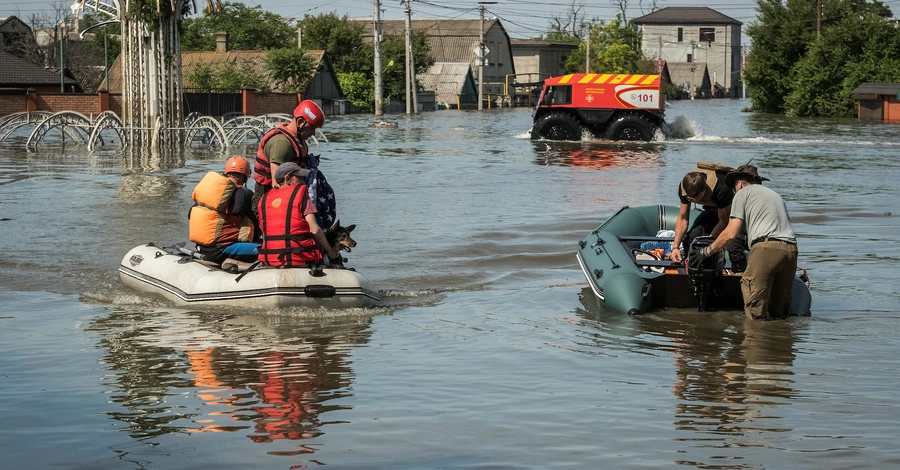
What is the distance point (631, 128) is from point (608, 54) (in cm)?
6439

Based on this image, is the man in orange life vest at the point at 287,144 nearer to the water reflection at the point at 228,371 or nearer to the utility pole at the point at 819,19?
the water reflection at the point at 228,371

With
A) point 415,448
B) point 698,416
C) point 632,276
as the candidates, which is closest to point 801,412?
point 698,416

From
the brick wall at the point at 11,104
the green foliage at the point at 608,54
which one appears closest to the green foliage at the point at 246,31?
the green foliage at the point at 608,54

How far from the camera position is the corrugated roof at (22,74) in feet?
177

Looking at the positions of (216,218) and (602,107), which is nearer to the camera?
(216,218)

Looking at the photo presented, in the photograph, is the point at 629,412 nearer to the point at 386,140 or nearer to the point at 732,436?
the point at 732,436

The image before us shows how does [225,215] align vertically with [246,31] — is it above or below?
below

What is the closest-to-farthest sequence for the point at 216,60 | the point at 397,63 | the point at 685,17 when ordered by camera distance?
the point at 216,60
the point at 397,63
the point at 685,17

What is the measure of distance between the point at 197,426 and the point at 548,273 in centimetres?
651

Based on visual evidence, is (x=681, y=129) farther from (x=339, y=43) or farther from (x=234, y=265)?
(x=339, y=43)

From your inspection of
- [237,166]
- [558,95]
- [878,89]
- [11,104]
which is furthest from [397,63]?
[237,166]

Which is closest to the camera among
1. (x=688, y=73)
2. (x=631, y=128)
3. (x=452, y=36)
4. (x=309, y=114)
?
(x=309, y=114)

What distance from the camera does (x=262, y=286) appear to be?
29.0 ft

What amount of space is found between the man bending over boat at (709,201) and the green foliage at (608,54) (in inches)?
3532
